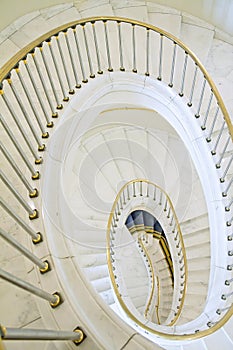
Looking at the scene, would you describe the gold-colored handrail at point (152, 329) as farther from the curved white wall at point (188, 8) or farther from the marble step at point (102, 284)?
the curved white wall at point (188, 8)

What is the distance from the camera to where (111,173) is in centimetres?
713

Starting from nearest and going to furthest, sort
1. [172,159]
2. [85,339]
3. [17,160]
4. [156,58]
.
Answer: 1. [85,339]
2. [17,160]
3. [156,58]
4. [172,159]

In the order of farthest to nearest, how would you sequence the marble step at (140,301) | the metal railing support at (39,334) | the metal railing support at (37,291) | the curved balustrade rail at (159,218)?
the marble step at (140,301)
the curved balustrade rail at (159,218)
the metal railing support at (37,291)
the metal railing support at (39,334)

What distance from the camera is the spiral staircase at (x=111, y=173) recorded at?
256 cm

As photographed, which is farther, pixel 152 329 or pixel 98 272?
pixel 98 272

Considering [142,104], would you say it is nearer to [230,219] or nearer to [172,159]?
[172,159]

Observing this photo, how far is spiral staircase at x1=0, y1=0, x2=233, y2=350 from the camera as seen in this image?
2559 mm

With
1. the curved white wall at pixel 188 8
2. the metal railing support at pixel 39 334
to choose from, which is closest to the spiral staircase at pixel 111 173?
the metal railing support at pixel 39 334

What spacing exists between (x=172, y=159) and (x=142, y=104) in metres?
1.65

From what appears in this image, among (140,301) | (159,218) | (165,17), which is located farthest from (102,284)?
(165,17)

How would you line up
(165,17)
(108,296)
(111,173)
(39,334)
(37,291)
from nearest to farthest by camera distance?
(39,334)
(37,291)
(108,296)
(165,17)
(111,173)

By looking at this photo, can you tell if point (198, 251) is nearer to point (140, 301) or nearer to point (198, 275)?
point (198, 275)

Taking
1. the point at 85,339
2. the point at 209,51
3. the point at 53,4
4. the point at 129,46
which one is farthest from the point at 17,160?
the point at 209,51

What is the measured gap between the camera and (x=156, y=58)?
5.36m
